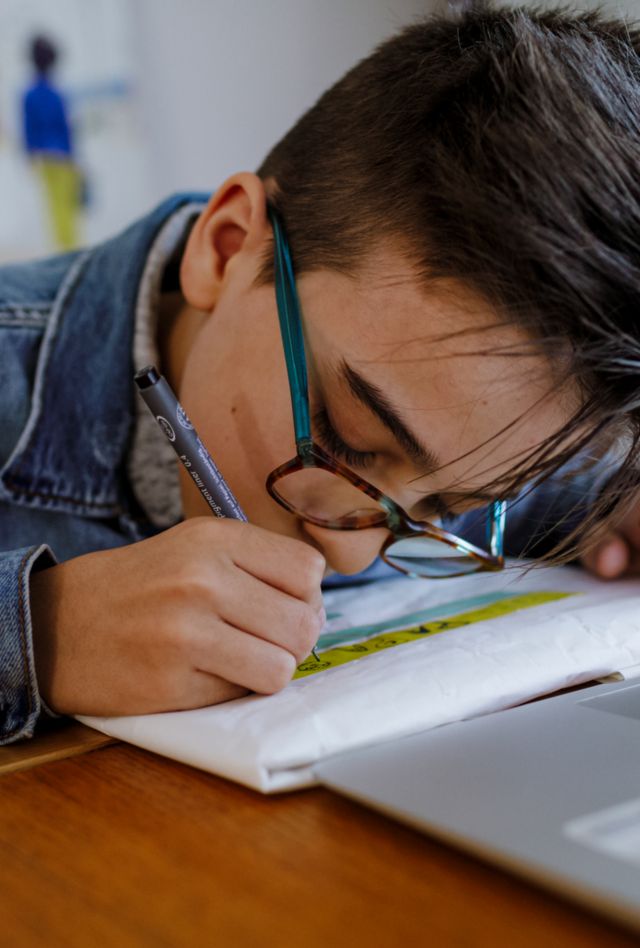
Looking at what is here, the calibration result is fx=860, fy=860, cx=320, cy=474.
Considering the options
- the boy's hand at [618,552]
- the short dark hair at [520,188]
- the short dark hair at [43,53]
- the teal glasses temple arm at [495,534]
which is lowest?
the boy's hand at [618,552]

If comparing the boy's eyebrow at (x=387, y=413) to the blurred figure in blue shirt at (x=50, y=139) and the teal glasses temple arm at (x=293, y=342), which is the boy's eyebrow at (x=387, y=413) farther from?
the blurred figure in blue shirt at (x=50, y=139)

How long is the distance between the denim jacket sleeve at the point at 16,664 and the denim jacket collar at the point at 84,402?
0.22m

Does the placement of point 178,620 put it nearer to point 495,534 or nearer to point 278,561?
point 278,561

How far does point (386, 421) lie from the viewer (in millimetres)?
515

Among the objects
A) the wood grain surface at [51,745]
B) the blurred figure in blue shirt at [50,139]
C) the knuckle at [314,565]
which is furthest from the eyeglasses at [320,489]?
the blurred figure in blue shirt at [50,139]

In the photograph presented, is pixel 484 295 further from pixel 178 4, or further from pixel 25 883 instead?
pixel 178 4

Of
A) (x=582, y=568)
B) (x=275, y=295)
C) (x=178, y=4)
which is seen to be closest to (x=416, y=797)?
(x=275, y=295)

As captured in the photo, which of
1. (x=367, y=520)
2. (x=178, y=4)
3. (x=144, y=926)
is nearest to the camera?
(x=144, y=926)

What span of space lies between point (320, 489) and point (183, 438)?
0.40 ft

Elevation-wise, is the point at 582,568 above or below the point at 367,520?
below

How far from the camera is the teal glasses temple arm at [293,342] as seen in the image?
0.55 m

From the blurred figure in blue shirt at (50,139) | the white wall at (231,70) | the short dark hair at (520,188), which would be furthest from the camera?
the white wall at (231,70)

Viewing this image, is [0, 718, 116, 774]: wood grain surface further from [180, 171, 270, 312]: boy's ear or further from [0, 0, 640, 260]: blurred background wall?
[0, 0, 640, 260]: blurred background wall

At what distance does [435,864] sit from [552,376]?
285 mm
